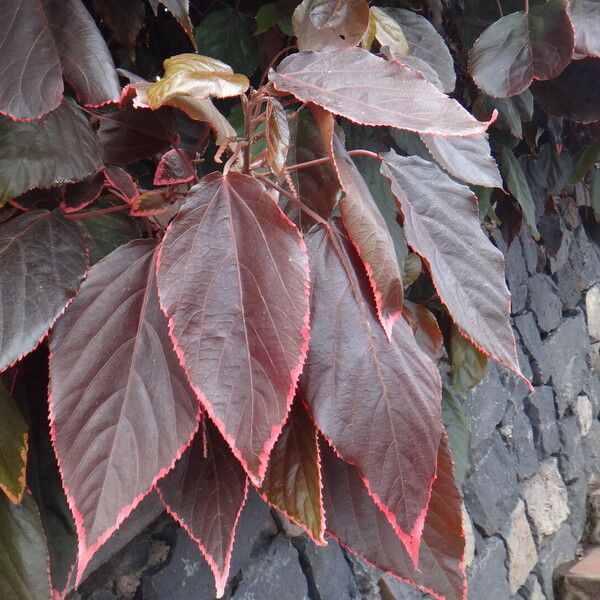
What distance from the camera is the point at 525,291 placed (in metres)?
2.01

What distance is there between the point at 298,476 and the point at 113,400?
162 millimetres

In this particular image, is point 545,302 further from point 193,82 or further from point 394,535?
point 193,82

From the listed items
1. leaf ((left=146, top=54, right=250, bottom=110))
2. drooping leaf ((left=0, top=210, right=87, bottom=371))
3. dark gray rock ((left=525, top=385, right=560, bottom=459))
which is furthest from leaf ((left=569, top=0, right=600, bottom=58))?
dark gray rock ((left=525, top=385, right=560, bottom=459))

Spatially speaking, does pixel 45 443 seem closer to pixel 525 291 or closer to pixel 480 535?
pixel 480 535

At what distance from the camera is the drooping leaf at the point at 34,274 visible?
0.43m

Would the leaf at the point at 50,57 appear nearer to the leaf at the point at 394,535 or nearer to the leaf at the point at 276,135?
the leaf at the point at 276,135

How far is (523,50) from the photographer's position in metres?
0.94

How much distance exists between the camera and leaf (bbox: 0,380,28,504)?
0.44 m

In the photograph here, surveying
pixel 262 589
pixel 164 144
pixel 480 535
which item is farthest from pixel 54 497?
pixel 480 535

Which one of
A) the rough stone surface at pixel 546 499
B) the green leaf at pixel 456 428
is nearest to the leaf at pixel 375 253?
the green leaf at pixel 456 428

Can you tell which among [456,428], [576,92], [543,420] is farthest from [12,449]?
[543,420]

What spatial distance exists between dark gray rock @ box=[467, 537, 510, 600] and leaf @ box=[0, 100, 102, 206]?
4.40 feet

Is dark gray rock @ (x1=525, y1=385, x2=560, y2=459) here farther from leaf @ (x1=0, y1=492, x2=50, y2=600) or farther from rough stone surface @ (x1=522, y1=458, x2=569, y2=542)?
leaf @ (x1=0, y1=492, x2=50, y2=600)

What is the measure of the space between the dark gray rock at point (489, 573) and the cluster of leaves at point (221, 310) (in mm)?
1094
